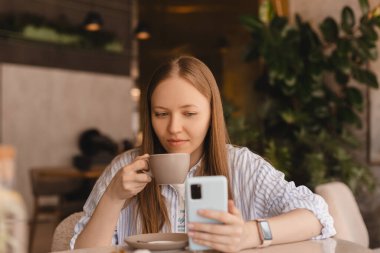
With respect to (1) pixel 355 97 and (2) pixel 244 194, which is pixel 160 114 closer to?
(2) pixel 244 194

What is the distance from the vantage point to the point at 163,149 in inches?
73.1

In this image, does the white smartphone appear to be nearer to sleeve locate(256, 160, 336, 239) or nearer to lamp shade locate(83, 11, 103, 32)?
sleeve locate(256, 160, 336, 239)

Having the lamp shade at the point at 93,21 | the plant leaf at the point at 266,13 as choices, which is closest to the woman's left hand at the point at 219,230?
the plant leaf at the point at 266,13

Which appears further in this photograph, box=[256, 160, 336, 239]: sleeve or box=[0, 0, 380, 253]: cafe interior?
box=[0, 0, 380, 253]: cafe interior

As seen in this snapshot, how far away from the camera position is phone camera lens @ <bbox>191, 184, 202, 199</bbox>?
3.99ft

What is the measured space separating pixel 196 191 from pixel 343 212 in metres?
1.61

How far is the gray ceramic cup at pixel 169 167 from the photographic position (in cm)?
141

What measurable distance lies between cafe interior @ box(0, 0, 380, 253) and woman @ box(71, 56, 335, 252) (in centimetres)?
20

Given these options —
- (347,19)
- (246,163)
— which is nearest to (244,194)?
(246,163)

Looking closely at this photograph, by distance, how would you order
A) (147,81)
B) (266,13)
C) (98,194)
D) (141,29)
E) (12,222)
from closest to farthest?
(12,222) < (98,194) < (147,81) < (266,13) < (141,29)

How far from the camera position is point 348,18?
14.6ft

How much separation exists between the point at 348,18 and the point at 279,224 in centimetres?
331

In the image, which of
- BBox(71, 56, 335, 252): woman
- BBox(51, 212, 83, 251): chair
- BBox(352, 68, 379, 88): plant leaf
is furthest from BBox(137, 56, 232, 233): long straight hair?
BBox(352, 68, 379, 88): plant leaf

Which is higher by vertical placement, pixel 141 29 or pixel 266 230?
pixel 141 29
